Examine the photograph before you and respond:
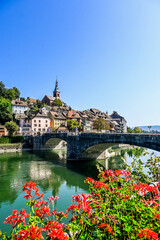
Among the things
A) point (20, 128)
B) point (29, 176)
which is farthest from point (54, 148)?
point (29, 176)

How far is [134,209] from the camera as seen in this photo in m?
4.49

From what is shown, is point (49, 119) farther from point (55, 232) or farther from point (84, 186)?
point (55, 232)

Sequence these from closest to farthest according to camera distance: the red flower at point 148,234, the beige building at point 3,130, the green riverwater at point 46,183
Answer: the red flower at point 148,234 < the green riverwater at point 46,183 < the beige building at point 3,130

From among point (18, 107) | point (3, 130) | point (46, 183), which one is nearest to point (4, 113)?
point (3, 130)

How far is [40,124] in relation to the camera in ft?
247

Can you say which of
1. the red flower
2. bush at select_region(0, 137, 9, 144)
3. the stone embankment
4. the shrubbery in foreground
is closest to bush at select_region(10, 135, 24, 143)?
bush at select_region(0, 137, 9, 144)

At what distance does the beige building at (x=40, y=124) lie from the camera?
239ft

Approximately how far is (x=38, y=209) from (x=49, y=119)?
77.5 meters

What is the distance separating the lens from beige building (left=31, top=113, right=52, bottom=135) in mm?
72938

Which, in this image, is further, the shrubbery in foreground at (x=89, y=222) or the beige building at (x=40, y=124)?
the beige building at (x=40, y=124)

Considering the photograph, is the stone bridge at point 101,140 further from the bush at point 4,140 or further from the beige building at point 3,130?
the beige building at point 3,130

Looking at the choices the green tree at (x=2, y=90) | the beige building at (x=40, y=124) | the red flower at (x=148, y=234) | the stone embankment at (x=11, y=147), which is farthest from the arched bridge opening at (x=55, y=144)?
the red flower at (x=148, y=234)

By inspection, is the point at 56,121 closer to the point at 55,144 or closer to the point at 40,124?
the point at 40,124

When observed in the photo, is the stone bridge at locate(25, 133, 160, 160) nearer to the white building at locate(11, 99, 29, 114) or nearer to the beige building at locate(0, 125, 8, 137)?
the beige building at locate(0, 125, 8, 137)
